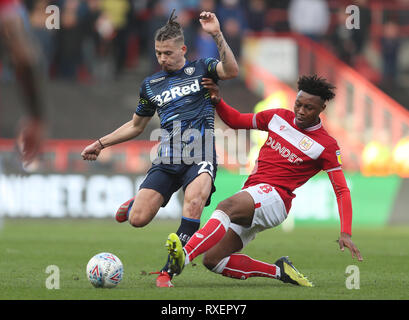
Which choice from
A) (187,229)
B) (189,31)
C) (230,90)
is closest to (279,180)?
(187,229)

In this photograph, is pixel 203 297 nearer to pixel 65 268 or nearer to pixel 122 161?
pixel 65 268

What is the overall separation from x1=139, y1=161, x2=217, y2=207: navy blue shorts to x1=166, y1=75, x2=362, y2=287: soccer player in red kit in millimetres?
438

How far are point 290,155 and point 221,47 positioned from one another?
1160 millimetres

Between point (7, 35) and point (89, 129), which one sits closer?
point (7, 35)

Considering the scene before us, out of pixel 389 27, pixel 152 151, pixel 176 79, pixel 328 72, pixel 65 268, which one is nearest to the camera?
pixel 176 79

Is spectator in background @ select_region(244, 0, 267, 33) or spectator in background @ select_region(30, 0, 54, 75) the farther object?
spectator in background @ select_region(244, 0, 267, 33)

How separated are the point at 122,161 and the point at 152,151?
667 mm

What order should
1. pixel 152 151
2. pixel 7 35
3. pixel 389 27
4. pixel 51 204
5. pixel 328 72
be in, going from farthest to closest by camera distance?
pixel 389 27, pixel 328 72, pixel 152 151, pixel 51 204, pixel 7 35

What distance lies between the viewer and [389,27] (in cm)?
2328

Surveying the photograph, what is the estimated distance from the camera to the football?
7.68 m

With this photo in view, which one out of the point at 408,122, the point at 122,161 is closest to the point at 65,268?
the point at 122,161

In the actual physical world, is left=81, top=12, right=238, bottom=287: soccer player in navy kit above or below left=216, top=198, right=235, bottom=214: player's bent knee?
above

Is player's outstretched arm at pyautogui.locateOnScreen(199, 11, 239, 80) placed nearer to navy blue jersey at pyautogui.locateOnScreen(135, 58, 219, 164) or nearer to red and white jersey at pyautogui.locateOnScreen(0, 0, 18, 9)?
navy blue jersey at pyautogui.locateOnScreen(135, 58, 219, 164)

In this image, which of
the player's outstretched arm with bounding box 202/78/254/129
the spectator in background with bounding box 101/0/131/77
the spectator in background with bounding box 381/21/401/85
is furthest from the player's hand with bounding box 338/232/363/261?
the spectator in background with bounding box 381/21/401/85
